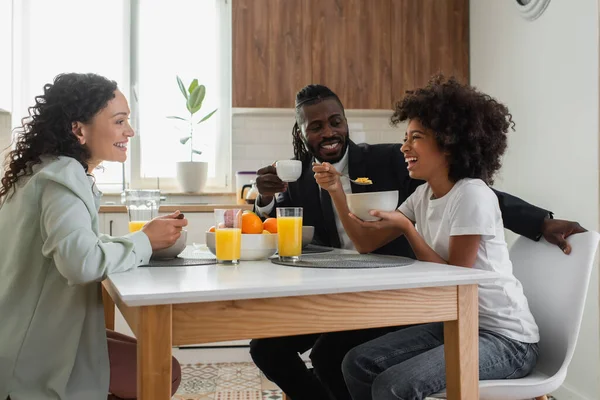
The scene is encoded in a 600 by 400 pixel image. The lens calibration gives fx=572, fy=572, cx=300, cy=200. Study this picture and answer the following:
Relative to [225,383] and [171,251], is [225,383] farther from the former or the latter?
[171,251]

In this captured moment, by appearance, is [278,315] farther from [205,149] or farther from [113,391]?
[205,149]

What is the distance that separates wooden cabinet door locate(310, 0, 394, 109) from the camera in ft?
12.0

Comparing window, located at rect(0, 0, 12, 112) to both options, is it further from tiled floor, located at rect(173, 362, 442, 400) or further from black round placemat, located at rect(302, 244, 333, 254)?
black round placemat, located at rect(302, 244, 333, 254)

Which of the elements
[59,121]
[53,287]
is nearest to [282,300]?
[53,287]

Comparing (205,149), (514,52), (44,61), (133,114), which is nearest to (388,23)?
(514,52)

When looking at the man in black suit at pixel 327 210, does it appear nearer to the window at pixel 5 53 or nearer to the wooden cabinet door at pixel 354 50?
the wooden cabinet door at pixel 354 50

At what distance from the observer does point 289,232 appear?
1526mm

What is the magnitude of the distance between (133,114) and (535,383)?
3042 millimetres

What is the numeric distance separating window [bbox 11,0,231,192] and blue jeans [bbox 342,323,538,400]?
260 centimetres

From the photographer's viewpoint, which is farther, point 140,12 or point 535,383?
point 140,12

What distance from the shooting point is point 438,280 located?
1208mm

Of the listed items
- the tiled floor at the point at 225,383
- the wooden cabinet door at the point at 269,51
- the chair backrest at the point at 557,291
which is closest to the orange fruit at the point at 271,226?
the chair backrest at the point at 557,291

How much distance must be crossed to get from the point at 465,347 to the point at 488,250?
40 cm

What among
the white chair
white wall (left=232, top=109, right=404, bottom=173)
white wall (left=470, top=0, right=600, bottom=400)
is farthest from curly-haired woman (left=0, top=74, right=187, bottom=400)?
white wall (left=232, top=109, right=404, bottom=173)
